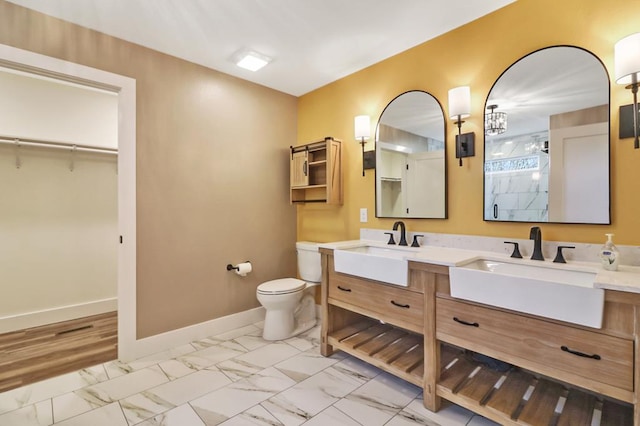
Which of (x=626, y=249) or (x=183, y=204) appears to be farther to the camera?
(x=183, y=204)

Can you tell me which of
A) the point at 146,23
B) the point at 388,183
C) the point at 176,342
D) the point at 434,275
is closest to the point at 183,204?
the point at 176,342

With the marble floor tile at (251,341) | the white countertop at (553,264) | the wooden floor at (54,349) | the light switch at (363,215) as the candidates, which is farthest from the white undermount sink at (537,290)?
the wooden floor at (54,349)

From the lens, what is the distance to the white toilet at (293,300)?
256 cm

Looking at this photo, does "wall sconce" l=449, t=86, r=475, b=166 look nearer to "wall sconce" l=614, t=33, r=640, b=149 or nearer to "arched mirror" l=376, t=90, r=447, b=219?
"arched mirror" l=376, t=90, r=447, b=219

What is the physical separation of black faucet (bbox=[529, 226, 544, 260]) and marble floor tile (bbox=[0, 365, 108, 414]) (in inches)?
112

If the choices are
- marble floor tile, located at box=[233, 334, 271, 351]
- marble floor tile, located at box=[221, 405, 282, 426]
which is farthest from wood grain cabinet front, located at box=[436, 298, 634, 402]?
marble floor tile, located at box=[233, 334, 271, 351]

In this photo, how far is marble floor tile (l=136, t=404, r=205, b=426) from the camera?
5.19ft

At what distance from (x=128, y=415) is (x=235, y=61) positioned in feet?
8.54

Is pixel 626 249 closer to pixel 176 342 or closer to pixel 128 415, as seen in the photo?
pixel 128 415

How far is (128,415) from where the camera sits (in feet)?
5.42

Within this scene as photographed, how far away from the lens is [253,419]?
162cm

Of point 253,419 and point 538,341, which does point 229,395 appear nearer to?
point 253,419

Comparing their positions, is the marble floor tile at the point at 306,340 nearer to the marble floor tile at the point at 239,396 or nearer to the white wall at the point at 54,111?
the marble floor tile at the point at 239,396

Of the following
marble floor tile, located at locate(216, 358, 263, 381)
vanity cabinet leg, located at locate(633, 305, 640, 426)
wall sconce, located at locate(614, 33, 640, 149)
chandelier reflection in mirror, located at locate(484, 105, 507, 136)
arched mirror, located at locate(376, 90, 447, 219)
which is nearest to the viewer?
vanity cabinet leg, located at locate(633, 305, 640, 426)
